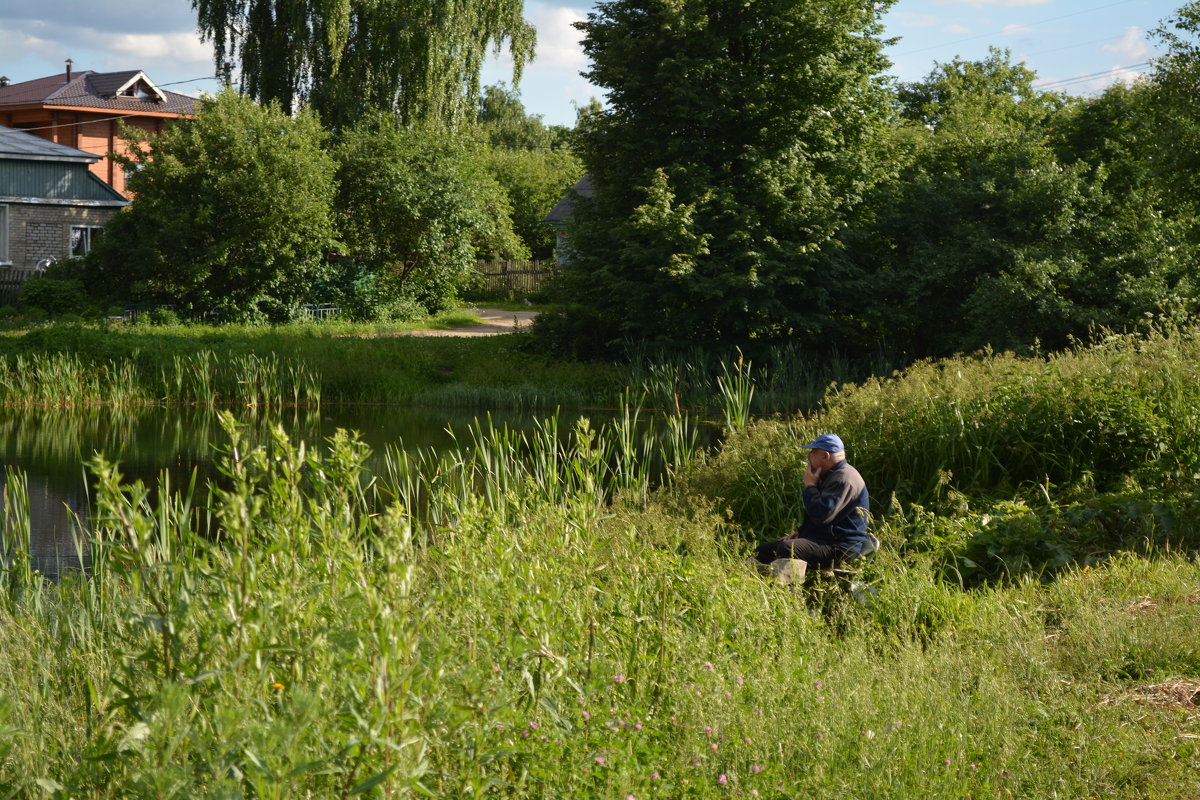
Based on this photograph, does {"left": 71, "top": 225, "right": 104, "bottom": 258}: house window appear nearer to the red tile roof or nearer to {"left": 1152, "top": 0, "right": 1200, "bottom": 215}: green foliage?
the red tile roof

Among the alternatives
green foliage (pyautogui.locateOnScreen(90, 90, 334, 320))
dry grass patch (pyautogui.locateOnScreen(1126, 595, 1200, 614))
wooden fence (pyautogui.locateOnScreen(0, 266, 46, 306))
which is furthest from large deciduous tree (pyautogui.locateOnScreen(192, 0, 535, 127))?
dry grass patch (pyautogui.locateOnScreen(1126, 595, 1200, 614))

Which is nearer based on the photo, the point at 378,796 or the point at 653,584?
the point at 378,796

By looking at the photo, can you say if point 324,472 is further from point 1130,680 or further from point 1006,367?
point 1006,367

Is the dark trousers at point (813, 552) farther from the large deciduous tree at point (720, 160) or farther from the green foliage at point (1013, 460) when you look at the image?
the large deciduous tree at point (720, 160)

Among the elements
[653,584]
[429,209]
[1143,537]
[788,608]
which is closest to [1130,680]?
[788,608]

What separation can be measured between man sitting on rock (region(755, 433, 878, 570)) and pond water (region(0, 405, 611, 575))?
6459 millimetres

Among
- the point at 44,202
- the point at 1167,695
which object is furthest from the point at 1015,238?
the point at 44,202

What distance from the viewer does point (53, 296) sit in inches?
1072

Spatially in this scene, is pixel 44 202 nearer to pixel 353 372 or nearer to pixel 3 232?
pixel 3 232

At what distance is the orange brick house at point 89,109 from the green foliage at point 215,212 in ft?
66.5

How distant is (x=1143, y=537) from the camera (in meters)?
7.61

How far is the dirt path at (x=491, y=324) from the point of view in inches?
1133

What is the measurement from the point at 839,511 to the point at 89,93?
165ft

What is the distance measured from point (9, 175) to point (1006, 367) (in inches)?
1346
